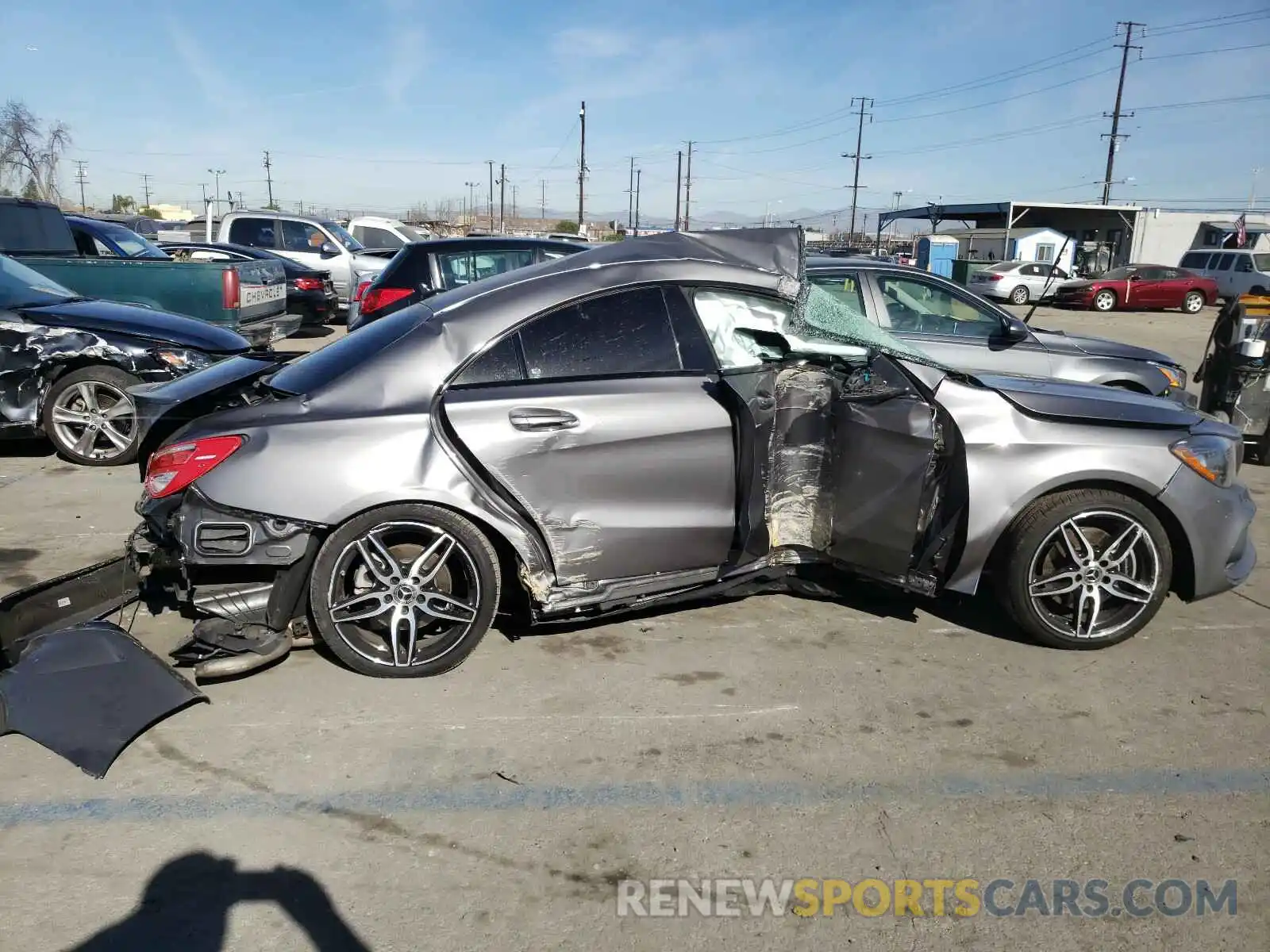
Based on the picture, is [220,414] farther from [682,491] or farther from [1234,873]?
[1234,873]

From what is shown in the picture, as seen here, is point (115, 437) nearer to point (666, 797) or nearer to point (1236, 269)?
point (666, 797)

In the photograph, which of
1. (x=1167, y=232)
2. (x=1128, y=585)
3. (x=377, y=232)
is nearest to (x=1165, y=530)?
(x=1128, y=585)

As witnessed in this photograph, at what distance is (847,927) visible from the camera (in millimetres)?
2604

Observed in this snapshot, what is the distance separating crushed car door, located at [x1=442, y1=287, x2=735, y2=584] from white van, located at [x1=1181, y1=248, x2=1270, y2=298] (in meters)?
33.8

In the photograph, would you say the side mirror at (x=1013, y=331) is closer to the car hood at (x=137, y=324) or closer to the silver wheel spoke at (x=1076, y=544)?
the silver wheel spoke at (x=1076, y=544)

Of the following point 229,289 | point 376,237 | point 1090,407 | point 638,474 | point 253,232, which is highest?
point 376,237

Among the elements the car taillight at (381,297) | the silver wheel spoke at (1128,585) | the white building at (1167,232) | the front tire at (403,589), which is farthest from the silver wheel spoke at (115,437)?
the white building at (1167,232)

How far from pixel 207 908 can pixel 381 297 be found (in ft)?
24.6

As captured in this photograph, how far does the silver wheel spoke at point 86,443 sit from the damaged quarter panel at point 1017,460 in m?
6.46

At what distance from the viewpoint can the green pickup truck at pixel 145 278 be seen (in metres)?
9.94

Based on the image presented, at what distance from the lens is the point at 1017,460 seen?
13.4 feet

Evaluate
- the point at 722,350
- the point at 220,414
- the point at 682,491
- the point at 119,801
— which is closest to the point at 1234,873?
the point at 682,491

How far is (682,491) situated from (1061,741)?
1.75 metres

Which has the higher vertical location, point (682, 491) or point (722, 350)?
point (722, 350)
